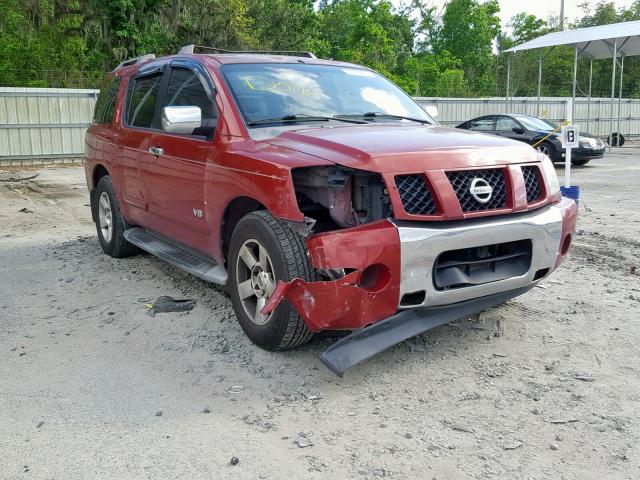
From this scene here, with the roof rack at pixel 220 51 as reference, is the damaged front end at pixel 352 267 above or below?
below

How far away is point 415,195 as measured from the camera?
3762mm

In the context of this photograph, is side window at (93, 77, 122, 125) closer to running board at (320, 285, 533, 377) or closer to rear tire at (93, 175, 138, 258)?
rear tire at (93, 175, 138, 258)

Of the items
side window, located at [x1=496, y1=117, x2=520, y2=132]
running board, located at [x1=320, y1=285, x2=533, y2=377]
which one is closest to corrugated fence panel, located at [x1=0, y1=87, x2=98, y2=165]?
side window, located at [x1=496, y1=117, x2=520, y2=132]

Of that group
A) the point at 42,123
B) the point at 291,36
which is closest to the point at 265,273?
the point at 42,123

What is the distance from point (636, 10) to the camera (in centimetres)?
5159

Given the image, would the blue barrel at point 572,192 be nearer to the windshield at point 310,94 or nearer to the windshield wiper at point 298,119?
the windshield at point 310,94

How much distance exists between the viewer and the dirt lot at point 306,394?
3.09 m

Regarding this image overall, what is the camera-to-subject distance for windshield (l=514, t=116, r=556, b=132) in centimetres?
1750

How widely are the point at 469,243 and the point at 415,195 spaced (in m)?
0.41

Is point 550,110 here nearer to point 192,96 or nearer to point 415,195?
point 192,96

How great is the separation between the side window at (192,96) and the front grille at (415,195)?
1.67 metres

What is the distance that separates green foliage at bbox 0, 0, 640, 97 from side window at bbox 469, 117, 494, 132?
12537mm

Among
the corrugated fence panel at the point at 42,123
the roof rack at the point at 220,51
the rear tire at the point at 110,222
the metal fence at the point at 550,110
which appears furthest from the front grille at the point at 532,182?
the metal fence at the point at 550,110

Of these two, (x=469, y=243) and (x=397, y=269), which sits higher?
(x=469, y=243)
